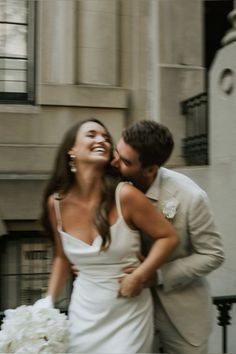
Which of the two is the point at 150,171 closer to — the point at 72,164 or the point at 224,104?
the point at 72,164

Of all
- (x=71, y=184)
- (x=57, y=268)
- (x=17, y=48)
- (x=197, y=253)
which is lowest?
(x=57, y=268)

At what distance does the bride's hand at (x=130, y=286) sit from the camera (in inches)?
97.3

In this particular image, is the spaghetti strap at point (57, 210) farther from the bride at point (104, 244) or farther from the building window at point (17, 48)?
the building window at point (17, 48)

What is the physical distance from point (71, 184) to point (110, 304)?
0.63 metres

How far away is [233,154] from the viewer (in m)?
5.21

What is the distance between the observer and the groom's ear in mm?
2605

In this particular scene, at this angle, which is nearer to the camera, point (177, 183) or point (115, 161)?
point (115, 161)

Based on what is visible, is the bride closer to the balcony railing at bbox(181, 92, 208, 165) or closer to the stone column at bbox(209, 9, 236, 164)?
the stone column at bbox(209, 9, 236, 164)

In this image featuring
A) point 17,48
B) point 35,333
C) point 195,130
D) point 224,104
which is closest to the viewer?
point 35,333

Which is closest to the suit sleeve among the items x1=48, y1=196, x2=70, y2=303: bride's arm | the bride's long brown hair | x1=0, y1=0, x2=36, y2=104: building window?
the bride's long brown hair

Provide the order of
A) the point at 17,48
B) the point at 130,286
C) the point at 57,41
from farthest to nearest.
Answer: the point at 17,48 → the point at 57,41 → the point at 130,286

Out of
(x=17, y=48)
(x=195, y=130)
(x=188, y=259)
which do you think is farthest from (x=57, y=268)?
(x=17, y=48)

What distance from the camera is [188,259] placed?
2662 millimetres

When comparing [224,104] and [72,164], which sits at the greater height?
[224,104]
